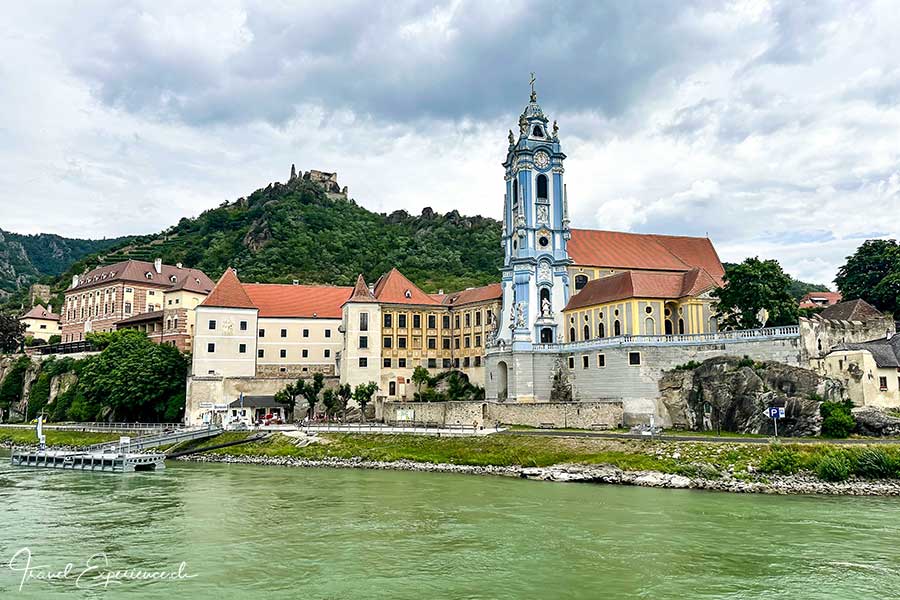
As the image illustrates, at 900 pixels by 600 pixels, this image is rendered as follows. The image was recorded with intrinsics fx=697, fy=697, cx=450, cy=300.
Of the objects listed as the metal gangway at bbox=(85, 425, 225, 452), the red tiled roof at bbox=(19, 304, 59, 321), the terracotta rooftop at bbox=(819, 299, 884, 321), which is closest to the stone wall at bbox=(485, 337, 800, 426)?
the terracotta rooftop at bbox=(819, 299, 884, 321)

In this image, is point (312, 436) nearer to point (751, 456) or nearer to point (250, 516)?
point (250, 516)

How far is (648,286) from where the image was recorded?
56312mm

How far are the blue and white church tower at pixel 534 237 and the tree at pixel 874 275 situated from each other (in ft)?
80.7

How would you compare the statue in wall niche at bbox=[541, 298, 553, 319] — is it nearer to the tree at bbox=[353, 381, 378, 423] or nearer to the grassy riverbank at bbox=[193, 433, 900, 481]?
the tree at bbox=[353, 381, 378, 423]

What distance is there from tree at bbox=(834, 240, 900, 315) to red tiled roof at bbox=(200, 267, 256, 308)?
54560mm

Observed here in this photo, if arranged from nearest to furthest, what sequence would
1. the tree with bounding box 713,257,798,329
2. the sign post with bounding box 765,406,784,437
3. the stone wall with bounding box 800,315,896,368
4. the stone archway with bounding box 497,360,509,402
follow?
the sign post with bounding box 765,406,784,437 < the stone wall with bounding box 800,315,896,368 < the tree with bounding box 713,257,798,329 < the stone archway with bounding box 497,360,509,402

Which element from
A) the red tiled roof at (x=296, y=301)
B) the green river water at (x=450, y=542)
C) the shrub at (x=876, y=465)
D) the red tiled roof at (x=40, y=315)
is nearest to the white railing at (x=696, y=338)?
the shrub at (x=876, y=465)

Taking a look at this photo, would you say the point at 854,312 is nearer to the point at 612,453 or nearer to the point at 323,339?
the point at 612,453

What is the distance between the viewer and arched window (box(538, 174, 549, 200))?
64.2m

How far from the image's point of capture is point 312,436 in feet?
165

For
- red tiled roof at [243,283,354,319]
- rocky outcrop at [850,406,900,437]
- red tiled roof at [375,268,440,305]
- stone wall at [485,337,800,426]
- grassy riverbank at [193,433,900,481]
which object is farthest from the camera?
red tiled roof at [243,283,354,319]

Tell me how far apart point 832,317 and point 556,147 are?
90.3 feet

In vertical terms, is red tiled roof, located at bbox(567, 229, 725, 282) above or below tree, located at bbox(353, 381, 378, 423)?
above

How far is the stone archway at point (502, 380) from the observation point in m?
60.3
